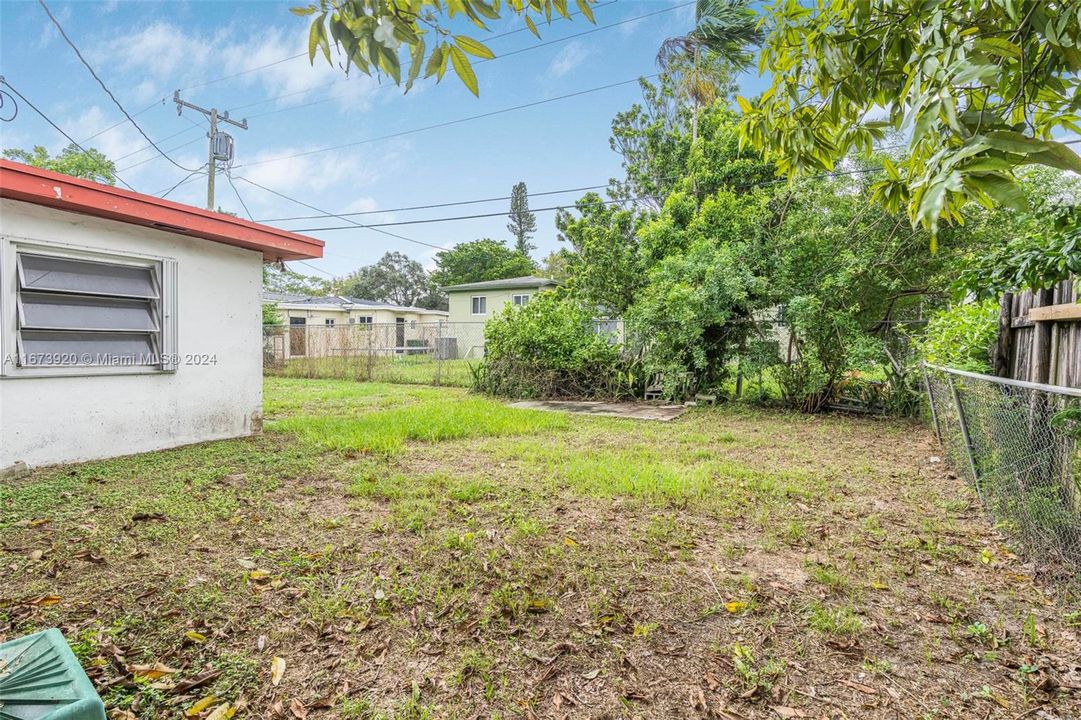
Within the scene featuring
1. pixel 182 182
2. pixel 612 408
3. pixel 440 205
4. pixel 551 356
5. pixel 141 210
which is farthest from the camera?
pixel 440 205

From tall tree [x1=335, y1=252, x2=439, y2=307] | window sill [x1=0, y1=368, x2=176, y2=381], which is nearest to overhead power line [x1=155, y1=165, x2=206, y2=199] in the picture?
window sill [x1=0, y1=368, x2=176, y2=381]

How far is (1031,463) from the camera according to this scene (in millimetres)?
2730

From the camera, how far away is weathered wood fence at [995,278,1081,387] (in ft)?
9.07

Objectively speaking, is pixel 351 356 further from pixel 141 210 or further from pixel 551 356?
pixel 141 210

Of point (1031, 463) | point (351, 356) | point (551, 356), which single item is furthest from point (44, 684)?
point (351, 356)

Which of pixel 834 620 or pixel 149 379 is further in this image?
pixel 149 379

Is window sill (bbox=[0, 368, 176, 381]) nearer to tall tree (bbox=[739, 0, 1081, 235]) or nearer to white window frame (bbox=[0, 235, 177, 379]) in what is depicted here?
white window frame (bbox=[0, 235, 177, 379])

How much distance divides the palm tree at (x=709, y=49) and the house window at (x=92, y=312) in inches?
422

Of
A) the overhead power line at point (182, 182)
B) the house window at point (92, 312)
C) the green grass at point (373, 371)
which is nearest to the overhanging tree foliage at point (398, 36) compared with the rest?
the house window at point (92, 312)

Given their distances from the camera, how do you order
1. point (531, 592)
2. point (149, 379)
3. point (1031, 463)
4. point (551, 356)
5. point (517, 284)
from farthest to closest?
point (517, 284) → point (551, 356) → point (149, 379) → point (1031, 463) → point (531, 592)

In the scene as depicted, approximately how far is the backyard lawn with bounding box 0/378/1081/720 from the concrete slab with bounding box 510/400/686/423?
3111 mm

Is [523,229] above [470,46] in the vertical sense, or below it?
above

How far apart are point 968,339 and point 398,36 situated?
518 centimetres

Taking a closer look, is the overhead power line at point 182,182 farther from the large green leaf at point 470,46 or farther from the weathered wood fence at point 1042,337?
the weathered wood fence at point 1042,337
